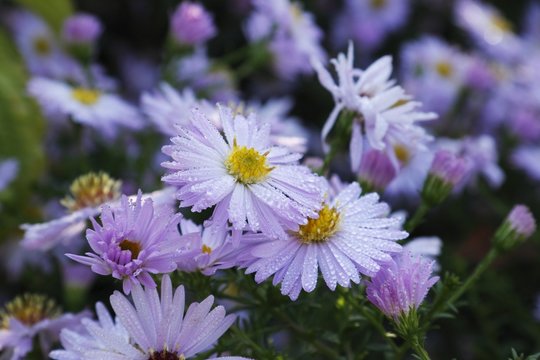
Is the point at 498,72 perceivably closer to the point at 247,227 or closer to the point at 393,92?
the point at 393,92

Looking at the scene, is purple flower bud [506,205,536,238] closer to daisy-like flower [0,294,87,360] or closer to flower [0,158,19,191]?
daisy-like flower [0,294,87,360]

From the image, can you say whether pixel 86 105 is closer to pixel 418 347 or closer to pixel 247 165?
pixel 247 165

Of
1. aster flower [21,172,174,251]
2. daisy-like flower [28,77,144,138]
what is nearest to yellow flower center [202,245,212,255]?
aster flower [21,172,174,251]

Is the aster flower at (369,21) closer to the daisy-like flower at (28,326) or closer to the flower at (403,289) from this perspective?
the daisy-like flower at (28,326)

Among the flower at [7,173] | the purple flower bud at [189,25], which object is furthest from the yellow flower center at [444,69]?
the flower at [7,173]

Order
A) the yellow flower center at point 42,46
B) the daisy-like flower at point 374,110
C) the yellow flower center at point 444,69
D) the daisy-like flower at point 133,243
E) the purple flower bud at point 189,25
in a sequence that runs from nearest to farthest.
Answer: the daisy-like flower at point 133,243, the daisy-like flower at point 374,110, the purple flower bud at point 189,25, the yellow flower center at point 42,46, the yellow flower center at point 444,69

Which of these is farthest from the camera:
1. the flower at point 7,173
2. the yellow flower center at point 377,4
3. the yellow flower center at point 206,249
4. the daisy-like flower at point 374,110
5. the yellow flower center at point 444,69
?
the yellow flower center at point 377,4

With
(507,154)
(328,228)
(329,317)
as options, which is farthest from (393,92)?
(507,154)
